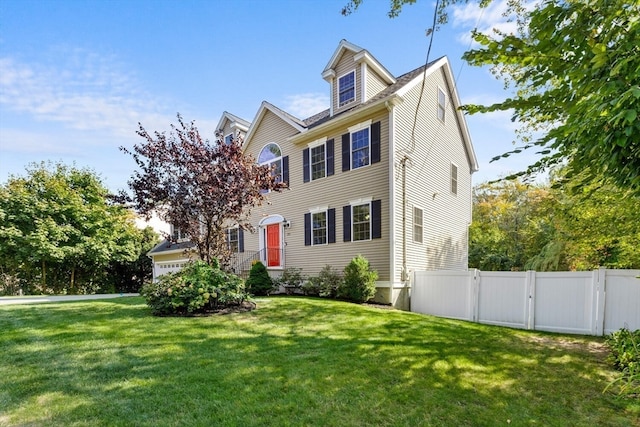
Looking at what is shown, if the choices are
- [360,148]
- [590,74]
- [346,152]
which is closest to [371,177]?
[360,148]

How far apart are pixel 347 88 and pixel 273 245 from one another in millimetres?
7152

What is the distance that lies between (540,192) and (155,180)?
23.0m

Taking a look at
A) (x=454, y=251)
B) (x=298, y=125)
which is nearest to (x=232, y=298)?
(x=298, y=125)

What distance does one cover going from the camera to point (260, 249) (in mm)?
14109

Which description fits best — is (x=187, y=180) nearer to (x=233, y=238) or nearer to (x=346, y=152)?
(x=346, y=152)

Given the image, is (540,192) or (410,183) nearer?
(410,183)

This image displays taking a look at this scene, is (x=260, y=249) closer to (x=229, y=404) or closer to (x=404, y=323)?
(x=404, y=323)

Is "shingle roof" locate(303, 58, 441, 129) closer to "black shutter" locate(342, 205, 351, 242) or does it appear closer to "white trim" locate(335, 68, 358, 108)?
"white trim" locate(335, 68, 358, 108)

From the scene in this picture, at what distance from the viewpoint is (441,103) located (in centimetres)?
1307

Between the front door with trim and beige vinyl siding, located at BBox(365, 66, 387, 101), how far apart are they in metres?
6.55

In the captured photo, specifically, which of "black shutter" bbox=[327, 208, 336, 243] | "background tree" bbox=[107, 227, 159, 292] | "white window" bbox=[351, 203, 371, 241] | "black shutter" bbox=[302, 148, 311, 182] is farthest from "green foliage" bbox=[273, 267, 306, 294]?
"background tree" bbox=[107, 227, 159, 292]

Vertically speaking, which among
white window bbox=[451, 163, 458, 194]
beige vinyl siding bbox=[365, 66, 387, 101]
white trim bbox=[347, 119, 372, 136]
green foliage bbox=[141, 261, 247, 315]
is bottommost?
green foliage bbox=[141, 261, 247, 315]

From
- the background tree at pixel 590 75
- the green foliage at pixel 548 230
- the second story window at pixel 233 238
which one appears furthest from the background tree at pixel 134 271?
the background tree at pixel 590 75

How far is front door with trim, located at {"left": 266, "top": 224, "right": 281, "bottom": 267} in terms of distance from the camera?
44.1ft
